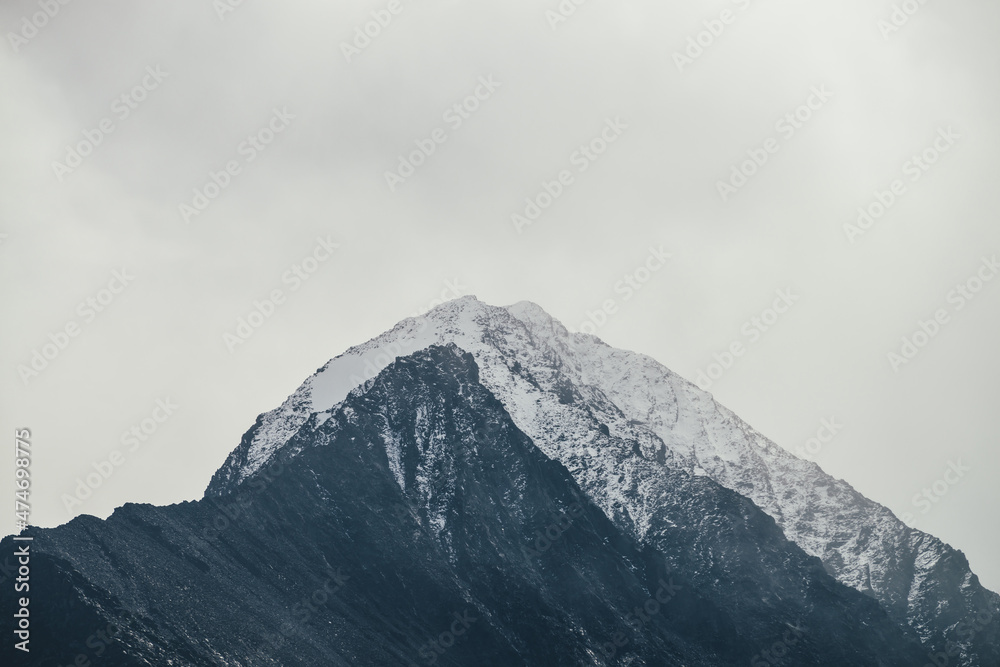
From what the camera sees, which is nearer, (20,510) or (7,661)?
(20,510)

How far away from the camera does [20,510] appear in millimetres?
161750

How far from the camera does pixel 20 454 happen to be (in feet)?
545

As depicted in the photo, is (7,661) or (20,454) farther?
(7,661)

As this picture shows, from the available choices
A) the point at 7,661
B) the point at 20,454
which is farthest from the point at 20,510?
the point at 7,661

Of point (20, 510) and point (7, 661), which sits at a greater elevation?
point (20, 510)

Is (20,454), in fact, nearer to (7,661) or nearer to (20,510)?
(20,510)

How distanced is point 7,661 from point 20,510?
52.9 metres

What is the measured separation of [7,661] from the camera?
199 metres

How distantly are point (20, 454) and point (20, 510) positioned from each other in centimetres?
911

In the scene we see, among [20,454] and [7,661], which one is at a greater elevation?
[20,454]
